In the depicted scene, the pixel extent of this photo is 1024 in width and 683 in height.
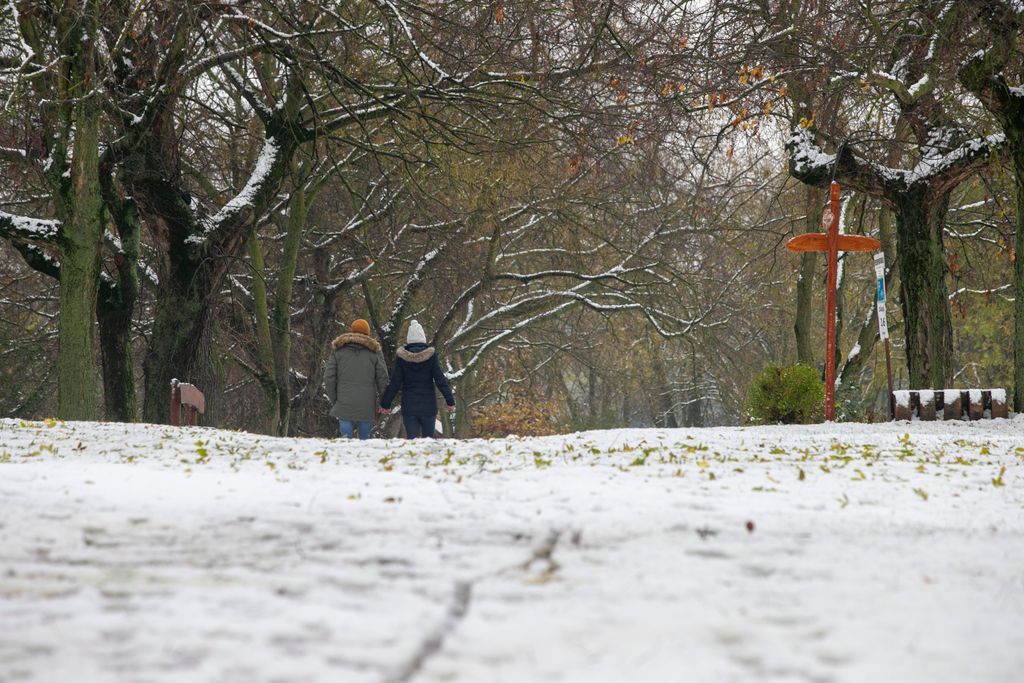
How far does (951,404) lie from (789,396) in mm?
2263

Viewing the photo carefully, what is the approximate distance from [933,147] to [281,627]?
1479 cm

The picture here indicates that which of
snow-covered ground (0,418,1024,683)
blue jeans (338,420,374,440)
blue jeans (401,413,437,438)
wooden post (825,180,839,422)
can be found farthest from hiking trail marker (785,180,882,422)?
snow-covered ground (0,418,1024,683)

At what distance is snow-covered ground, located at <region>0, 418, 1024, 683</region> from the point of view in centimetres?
290

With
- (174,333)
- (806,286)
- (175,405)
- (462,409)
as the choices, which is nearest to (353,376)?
(175,405)

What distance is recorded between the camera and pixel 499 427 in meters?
29.5

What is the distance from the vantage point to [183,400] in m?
13.3

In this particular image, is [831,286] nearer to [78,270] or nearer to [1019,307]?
[1019,307]

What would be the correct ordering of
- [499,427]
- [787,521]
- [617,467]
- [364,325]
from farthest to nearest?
[499,427], [364,325], [617,467], [787,521]

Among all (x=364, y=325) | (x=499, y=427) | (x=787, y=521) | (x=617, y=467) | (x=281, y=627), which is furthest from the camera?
(x=499, y=427)

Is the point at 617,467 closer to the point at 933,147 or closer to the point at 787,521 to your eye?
the point at 787,521

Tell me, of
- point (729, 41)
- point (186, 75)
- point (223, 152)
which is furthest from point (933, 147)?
point (223, 152)

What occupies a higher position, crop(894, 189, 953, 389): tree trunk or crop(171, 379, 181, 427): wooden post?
crop(894, 189, 953, 389): tree trunk

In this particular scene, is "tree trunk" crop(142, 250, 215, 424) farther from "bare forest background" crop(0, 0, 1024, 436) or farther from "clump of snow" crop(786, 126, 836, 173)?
"clump of snow" crop(786, 126, 836, 173)

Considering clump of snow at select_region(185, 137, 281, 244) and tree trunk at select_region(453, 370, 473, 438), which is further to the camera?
tree trunk at select_region(453, 370, 473, 438)
